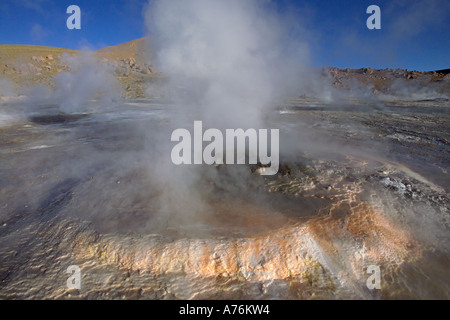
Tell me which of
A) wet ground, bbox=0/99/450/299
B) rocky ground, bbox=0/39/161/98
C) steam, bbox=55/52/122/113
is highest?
rocky ground, bbox=0/39/161/98

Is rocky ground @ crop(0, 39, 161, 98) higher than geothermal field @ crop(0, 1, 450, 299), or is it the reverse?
A: rocky ground @ crop(0, 39, 161, 98)

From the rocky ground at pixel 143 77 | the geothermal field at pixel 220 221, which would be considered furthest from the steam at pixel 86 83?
the geothermal field at pixel 220 221

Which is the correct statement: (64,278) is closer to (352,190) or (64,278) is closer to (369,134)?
(352,190)

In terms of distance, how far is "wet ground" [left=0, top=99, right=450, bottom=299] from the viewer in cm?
170

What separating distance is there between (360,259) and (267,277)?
787mm

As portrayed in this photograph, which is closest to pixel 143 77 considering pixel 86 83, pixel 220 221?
pixel 86 83

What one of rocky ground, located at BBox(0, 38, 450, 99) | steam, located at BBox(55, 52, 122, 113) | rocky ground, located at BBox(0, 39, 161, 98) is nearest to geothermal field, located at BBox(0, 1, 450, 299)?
steam, located at BBox(55, 52, 122, 113)

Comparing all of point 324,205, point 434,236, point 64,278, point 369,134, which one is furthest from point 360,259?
point 369,134

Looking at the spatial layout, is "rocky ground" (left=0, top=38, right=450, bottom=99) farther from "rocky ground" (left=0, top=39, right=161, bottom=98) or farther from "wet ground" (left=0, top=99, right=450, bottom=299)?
"wet ground" (left=0, top=99, right=450, bottom=299)

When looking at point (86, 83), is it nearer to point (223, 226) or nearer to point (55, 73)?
point (55, 73)

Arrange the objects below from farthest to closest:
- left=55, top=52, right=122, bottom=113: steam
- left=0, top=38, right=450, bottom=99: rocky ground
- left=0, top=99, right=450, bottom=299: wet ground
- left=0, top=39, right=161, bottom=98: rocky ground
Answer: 1. left=0, top=38, right=450, bottom=99: rocky ground
2. left=0, top=39, right=161, bottom=98: rocky ground
3. left=55, top=52, right=122, bottom=113: steam
4. left=0, top=99, right=450, bottom=299: wet ground

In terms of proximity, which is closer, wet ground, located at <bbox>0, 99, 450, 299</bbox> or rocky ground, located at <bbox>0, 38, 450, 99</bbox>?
wet ground, located at <bbox>0, 99, 450, 299</bbox>

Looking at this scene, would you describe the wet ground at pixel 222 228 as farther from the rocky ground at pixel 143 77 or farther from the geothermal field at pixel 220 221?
the rocky ground at pixel 143 77

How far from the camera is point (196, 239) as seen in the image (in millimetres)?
2010
